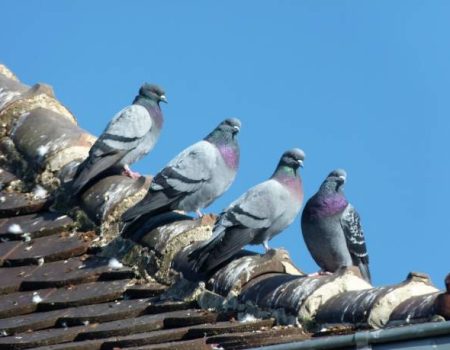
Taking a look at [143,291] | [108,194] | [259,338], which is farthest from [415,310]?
[108,194]

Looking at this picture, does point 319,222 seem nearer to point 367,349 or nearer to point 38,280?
point 38,280

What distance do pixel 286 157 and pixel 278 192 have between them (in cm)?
93

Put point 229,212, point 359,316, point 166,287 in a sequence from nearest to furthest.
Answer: point 359,316
point 166,287
point 229,212

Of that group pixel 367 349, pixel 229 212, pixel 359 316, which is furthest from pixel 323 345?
pixel 229 212

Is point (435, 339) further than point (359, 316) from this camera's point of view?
No

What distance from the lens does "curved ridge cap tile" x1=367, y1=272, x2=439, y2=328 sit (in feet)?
22.1

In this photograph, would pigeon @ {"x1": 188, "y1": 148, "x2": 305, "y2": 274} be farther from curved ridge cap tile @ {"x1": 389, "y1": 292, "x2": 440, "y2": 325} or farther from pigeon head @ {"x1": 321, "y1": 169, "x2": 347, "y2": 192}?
curved ridge cap tile @ {"x1": 389, "y1": 292, "x2": 440, "y2": 325}

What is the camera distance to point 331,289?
291 inches

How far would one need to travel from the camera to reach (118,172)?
10945mm

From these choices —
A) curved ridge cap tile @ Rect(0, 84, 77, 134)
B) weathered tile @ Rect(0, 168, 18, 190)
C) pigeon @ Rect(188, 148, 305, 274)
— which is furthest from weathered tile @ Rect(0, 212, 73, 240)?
curved ridge cap tile @ Rect(0, 84, 77, 134)

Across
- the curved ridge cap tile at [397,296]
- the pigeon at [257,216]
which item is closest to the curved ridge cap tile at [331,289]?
the curved ridge cap tile at [397,296]

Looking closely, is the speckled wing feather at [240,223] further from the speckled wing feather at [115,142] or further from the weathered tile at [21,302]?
the speckled wing feather at [115,142]

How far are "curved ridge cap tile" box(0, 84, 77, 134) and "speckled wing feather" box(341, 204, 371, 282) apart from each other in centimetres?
205

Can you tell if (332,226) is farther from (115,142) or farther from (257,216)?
(115,142)
